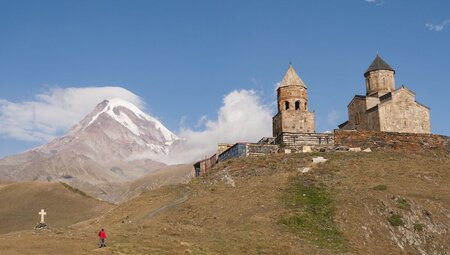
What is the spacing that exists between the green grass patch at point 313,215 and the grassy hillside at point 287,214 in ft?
0.20

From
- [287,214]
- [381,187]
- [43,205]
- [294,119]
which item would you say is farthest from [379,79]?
[43,205]

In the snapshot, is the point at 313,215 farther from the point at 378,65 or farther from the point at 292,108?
the point at 378,65

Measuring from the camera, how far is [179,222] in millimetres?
30938

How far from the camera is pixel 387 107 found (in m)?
55.1

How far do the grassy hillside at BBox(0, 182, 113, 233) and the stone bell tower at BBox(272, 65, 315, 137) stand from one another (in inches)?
879

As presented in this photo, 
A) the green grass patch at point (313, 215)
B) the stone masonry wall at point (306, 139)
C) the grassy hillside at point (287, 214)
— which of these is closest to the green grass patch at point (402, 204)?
the grassy hillside at point (287, 214)

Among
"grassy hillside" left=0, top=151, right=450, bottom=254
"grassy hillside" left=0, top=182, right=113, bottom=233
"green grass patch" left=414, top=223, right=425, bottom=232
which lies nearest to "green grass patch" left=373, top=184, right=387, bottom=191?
"grassy hillside" left=0, top=151, right=450, bottom=254

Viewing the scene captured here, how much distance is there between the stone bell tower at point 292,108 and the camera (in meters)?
53.2

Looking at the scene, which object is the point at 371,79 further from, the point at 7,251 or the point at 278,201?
the point at 7,251

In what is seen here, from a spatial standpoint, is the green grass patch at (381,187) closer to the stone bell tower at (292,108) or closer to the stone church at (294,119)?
the stone church at (294,119)

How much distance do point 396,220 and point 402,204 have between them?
2.13 metres

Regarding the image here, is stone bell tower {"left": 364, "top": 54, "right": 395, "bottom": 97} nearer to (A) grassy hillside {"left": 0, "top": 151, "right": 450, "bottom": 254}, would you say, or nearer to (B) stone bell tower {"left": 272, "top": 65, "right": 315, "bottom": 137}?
(B) stone bell tower {"left": 272, "top": 65, "right": 315, "bottom": 137}

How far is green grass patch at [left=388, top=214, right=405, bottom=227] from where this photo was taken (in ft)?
102

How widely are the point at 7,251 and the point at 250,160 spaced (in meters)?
24.7
